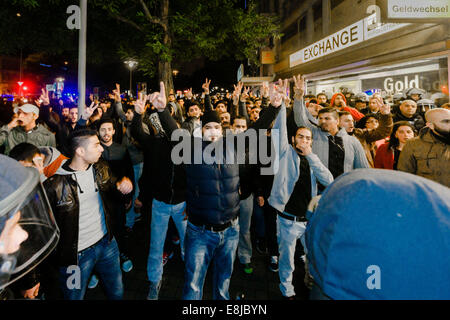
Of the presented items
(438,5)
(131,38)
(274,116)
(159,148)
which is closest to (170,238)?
(159,148)

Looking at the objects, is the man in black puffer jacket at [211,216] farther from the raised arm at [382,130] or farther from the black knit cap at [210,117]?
the raised arm at [382,130]

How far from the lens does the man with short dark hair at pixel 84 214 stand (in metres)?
2.46

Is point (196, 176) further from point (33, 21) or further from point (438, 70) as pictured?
point (33, 21)

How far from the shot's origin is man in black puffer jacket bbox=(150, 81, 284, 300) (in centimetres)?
287

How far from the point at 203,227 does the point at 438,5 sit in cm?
653

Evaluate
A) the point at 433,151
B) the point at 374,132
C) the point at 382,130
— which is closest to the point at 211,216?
the point at 433,151

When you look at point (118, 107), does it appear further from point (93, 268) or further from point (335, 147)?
point (335, 147)

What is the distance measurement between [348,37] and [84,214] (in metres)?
11.4

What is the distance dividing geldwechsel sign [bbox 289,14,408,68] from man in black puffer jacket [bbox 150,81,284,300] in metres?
8.08

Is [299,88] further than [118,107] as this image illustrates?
No

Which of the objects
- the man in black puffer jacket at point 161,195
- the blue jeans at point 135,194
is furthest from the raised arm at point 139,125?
the blue jeans at point 135,194

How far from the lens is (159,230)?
11.6ft

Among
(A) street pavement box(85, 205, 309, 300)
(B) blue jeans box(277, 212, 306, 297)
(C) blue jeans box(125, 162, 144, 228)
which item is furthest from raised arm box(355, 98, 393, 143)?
(C) blue jeans box(125, 162, 144, 228)

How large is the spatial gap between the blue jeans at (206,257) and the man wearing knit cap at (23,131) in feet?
13.7
